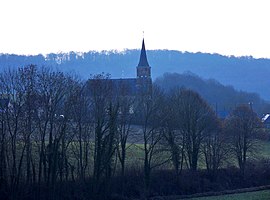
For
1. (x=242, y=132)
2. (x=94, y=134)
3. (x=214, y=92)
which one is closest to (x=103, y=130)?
(x=94, y=134)

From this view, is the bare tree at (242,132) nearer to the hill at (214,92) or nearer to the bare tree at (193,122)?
the bare tree at (193,122)

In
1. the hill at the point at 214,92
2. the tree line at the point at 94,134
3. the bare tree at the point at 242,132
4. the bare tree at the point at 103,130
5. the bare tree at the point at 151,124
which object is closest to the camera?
the tree line at the point at 94,134

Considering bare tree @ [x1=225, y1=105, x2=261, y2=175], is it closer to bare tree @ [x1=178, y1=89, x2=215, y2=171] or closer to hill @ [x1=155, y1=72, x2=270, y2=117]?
bare tree @ [x1=178, y1=89, x2=215, y2=171]

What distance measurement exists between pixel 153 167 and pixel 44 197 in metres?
11.9

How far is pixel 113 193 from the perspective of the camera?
4109 centimetres

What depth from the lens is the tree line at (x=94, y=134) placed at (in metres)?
36.2

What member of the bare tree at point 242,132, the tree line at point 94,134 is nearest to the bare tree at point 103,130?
the tree line at point 94,134

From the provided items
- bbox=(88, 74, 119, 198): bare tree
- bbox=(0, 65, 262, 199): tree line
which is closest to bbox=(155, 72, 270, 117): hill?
bbox=(0, 65, 262, 199): tree line

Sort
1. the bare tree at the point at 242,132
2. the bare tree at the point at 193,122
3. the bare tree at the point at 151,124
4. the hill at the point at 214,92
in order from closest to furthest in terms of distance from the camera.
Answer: the bare tree at the point at 151,124, the bare tree at the point at 193,122, the bare tree at the point at 242,132, the hill at the point at 214,92

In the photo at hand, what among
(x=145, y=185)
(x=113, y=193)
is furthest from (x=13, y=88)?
(x=145, y=185)

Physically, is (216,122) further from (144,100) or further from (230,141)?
(144,100)

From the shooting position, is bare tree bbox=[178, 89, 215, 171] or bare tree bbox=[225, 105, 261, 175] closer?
bare tree bbox=[178, 89, 215, 171]

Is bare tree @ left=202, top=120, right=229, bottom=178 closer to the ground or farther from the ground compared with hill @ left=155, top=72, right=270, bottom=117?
closer to the ground

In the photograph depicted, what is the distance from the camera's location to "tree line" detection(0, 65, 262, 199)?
3616 cm
